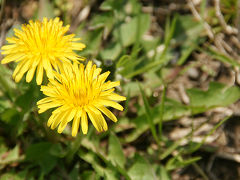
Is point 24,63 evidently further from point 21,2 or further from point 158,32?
point 158,32

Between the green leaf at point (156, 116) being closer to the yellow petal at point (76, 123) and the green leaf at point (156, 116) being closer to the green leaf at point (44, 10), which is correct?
the yellow petal at point (76, 123)

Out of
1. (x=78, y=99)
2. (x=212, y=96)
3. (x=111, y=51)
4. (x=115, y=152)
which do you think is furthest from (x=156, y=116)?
(x=78, y=99)

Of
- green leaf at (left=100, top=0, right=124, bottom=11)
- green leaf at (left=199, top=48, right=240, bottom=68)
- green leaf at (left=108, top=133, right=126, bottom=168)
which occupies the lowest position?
green leaf at (left=108, top=133, right=126, bottom=168)

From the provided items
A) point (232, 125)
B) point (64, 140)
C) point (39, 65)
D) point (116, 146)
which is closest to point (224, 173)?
point (232, 125)

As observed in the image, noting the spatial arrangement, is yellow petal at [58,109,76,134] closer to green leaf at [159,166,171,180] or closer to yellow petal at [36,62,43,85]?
yellow petal at [36,62,43,85]

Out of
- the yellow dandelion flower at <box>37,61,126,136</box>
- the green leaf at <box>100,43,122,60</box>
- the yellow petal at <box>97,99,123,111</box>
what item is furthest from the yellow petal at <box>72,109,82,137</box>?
the green leaf at <box>100,43,122,60</box>
